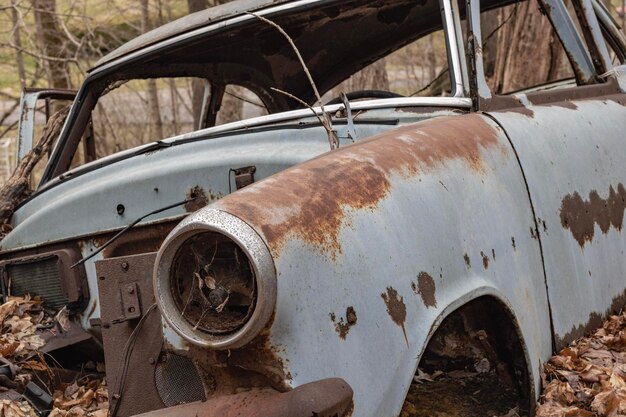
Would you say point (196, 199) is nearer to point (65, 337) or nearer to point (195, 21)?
point (65, 337)

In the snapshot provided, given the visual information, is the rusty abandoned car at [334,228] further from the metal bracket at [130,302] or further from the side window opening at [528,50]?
the side window opening at [528,50]

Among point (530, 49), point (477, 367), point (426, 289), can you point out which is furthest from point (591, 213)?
point (530, 49)

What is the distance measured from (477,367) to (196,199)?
1245 mm

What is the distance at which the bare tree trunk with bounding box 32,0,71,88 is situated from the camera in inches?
483

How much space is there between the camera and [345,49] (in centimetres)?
484

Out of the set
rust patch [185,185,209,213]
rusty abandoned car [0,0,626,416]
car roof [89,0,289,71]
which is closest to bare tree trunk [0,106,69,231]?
rusty abandoned car [0,0,626,416]

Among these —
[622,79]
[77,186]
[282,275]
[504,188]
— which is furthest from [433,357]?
→ [622,79]

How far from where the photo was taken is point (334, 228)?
7.23 feet

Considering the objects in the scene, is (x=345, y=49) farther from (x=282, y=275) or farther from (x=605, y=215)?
(x=282, y=275)

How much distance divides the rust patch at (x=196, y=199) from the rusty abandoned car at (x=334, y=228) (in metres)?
0.01

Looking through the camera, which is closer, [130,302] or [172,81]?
[130,302]

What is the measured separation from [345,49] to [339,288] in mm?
2920

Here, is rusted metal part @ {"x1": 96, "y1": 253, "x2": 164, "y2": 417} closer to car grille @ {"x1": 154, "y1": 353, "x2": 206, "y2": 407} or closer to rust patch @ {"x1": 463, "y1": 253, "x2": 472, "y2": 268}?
car grille @ {"x1": 154, "y1": 353, "x2": 206, "y2": 407}

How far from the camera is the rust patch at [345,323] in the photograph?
2115 millimetres
